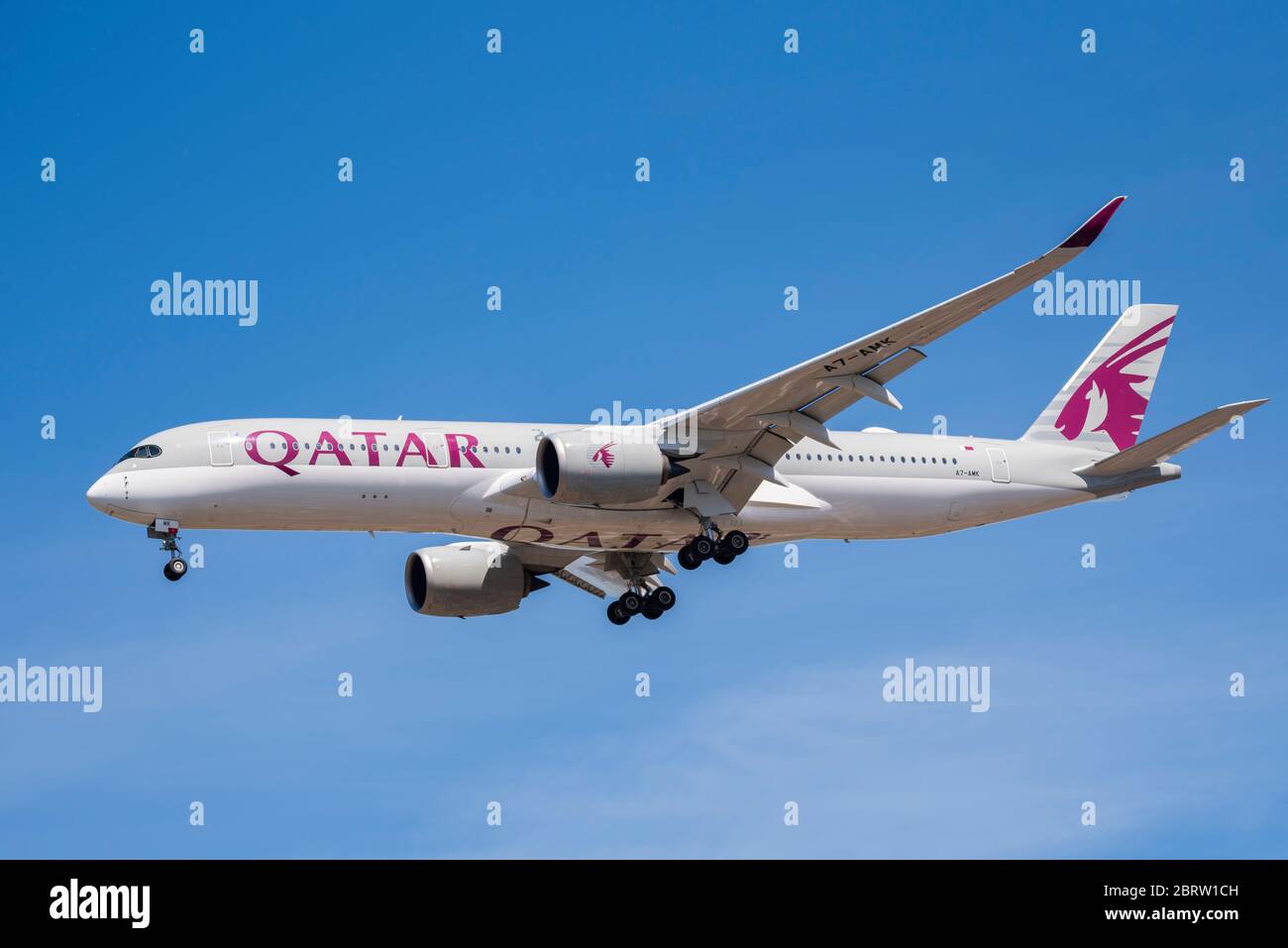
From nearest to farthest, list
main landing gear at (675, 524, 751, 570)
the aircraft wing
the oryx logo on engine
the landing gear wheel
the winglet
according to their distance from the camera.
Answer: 1. the winglet
2. the aircraft wing
3. the oryx logo on engine
4. main landing gear at (675, 524, 751, 570)
5. the landing gear wheel

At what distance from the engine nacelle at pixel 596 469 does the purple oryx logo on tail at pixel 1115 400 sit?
12991 millimetres

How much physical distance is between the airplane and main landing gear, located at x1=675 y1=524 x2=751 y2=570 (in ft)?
0.15

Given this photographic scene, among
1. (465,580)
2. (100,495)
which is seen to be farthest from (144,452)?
(465,580)

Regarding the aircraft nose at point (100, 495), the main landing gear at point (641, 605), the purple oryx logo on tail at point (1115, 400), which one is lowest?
the main landing gear at point (641, 605)

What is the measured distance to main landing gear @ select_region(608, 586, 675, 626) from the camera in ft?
146

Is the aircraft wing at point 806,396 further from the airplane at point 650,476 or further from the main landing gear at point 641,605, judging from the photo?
the main landing gear at point 641,605

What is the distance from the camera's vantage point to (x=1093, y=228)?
3122cm

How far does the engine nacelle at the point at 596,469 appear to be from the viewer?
38.1m

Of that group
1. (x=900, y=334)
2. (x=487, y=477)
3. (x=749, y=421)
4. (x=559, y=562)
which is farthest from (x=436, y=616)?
(x=900, y=334)

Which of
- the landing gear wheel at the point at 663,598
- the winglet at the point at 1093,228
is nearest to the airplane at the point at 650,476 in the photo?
the landing gear wheel at the point at 663,598

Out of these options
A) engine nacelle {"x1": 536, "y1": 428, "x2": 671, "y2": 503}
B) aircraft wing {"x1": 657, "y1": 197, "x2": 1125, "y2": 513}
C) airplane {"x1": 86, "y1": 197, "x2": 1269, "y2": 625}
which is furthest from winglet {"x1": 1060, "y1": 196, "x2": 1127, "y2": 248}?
engine nacelle {"x1": 536, "y1": 428, "x2": 671, "y2": 503}

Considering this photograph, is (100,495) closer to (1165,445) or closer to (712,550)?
(712,550)

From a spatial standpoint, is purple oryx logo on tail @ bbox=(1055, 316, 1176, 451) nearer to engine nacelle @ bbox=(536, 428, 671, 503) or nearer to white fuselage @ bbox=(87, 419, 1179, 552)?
white fuselage @ bbox=(87, 419, 1179, 552)

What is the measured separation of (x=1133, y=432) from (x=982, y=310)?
14.8 metres
